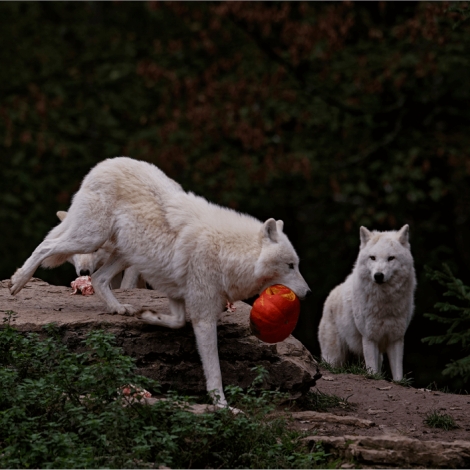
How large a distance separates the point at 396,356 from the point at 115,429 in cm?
481

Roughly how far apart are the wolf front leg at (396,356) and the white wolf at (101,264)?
9.12 feet

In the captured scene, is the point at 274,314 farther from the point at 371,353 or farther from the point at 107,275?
the point at 371,353

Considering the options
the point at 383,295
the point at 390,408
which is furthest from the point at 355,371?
the point at 390,408

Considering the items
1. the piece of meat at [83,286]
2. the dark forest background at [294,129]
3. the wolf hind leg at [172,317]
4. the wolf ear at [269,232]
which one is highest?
the dark forest background at [294,129]

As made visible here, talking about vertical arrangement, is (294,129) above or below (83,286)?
above

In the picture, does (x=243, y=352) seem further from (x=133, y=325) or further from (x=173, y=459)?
(x=173, y=459)

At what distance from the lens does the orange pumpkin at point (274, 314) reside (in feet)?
21.5

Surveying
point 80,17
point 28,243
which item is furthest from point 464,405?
point 80,17

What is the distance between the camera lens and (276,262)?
6.79 m

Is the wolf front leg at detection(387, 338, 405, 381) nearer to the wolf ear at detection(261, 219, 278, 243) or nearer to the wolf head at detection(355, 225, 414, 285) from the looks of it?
the wolf head at detection(355, 225, 414, 285)

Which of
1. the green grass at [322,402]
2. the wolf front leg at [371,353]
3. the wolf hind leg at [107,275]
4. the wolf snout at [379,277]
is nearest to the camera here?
the green grass at [322,402]

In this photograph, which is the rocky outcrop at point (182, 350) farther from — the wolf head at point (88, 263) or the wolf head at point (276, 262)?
the wolf head at point (88, 263)

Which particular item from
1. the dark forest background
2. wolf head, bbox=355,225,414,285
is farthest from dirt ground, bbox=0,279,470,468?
the dark forest background

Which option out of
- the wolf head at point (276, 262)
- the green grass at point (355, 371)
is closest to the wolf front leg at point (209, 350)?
the wolf head at point (276, 262)
